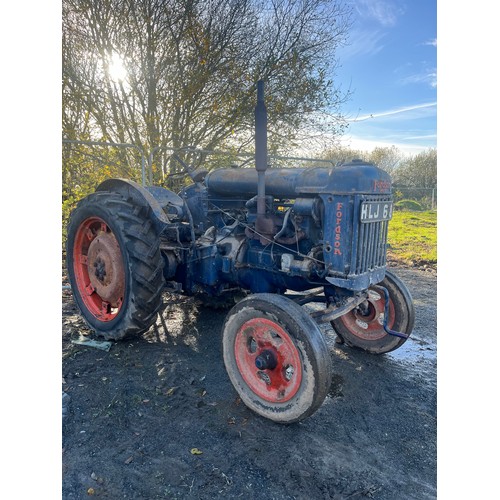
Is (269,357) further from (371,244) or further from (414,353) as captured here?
Result: (414,353)

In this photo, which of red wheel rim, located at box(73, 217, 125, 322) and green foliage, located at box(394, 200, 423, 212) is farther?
red wheel rim, located at box(73, 217, 125, 322)

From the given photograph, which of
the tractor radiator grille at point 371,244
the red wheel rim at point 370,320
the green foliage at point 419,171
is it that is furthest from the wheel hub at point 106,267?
the green foliage at point 419,171

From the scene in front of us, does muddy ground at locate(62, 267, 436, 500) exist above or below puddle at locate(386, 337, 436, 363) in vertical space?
below

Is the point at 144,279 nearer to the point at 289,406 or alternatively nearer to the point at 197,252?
the point at 197,252

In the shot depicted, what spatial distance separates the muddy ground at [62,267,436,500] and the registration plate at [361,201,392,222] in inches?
43.0

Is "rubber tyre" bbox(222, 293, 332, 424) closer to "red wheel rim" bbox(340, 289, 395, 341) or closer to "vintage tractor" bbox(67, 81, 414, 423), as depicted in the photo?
"vintage tractor" bbox(67, 81, 414, 423)

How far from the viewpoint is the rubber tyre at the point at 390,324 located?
281cm

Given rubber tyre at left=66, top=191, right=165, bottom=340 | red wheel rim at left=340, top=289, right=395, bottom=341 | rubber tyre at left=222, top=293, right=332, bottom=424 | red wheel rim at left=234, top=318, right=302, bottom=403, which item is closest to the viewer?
rubber tyre at left=222, top=293, right=332, bottom=424

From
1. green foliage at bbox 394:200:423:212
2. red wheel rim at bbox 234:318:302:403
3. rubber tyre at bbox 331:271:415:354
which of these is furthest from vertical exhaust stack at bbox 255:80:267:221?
rubber tyre at bbox 331:271:415:354

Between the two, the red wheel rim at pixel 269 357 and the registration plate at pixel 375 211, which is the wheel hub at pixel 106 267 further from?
the registration plate at pixel 375 211

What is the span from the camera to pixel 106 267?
9.46 feet

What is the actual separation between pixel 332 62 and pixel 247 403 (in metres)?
1.96

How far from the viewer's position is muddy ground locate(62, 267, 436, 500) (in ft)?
5.53
